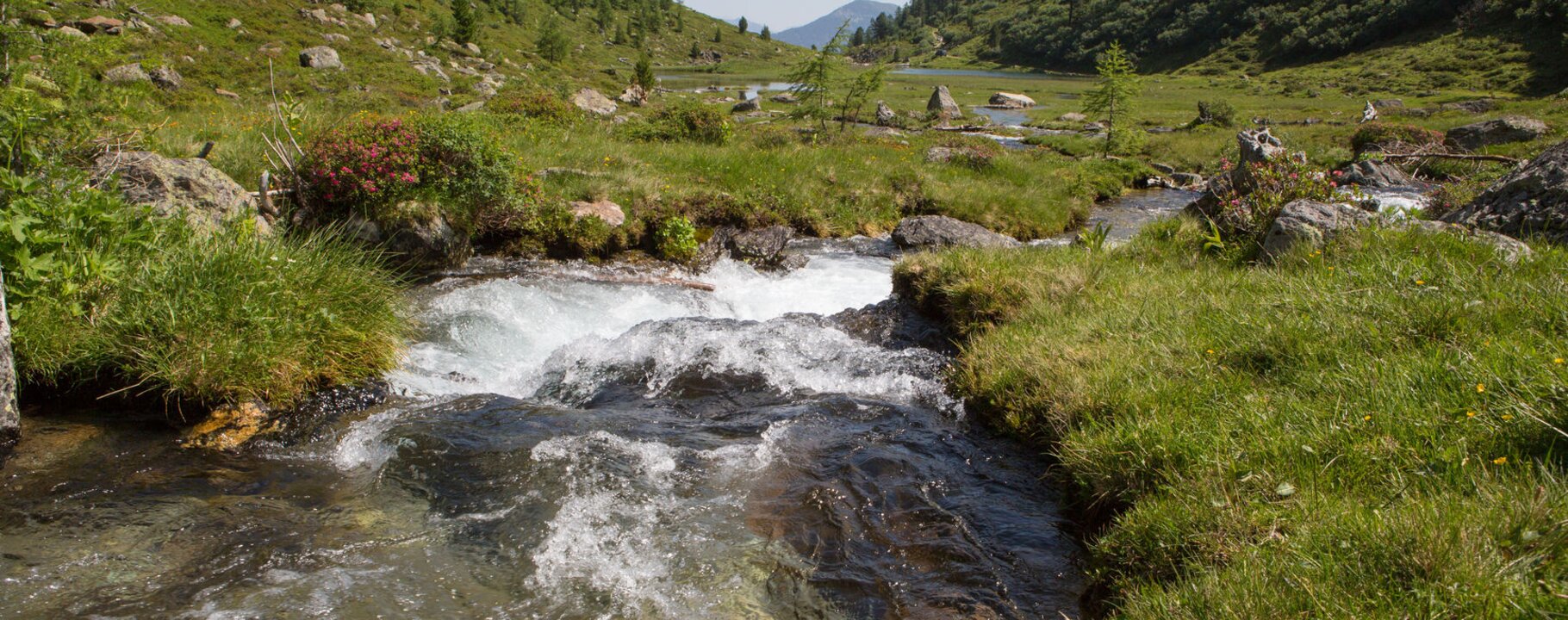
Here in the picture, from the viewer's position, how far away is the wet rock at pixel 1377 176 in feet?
79.0

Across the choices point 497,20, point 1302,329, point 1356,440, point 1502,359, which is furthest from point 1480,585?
point 497,20

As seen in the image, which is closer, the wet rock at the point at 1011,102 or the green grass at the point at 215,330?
the green grass at the point at 215,330

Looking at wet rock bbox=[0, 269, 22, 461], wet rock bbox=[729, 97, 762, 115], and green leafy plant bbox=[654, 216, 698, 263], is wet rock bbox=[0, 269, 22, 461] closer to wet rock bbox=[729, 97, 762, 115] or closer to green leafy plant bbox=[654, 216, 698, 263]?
green leafy plant bbox=[654, 216, 698, 263]

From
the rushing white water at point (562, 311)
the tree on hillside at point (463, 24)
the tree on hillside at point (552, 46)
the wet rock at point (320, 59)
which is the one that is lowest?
the rushing white water at point (562, 311)

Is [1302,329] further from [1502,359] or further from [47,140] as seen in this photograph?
[47,140]

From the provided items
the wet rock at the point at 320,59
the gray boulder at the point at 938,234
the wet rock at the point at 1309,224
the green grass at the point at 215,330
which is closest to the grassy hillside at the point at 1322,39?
the gray boulder at the point at 938,234

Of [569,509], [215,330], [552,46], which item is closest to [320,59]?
[552,46]

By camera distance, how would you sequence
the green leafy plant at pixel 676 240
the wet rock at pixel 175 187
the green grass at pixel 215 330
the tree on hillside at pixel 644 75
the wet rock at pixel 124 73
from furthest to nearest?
the tree on hillside at pixel 644 75 < the wet rock at pixel 124 73 < the green leafy plant at pixel 676 240 < the wet rock at pixel 175 187 < the green grass at pixel 215 330

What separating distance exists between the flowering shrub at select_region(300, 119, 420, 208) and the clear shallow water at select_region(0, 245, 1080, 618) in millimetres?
4016

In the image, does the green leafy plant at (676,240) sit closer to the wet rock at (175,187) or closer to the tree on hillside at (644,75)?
the wet rock at (175,187)

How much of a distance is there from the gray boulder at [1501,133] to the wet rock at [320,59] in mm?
55293

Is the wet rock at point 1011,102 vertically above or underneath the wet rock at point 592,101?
underneath

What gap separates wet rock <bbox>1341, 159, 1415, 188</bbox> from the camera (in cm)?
2408

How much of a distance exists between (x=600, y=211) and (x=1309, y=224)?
1090cm
